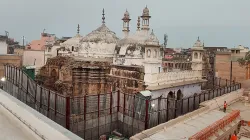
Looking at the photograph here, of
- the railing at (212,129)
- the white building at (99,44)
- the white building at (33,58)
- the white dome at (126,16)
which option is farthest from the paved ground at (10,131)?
the white building at (33,58)

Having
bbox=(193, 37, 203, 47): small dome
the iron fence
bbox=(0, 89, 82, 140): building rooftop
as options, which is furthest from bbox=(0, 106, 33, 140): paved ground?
bbox=(193, 37, 203, 47): small dome

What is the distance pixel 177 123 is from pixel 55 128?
595cm

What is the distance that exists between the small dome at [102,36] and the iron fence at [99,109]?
9.30 metres

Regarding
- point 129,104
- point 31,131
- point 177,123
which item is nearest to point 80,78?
point 129,104

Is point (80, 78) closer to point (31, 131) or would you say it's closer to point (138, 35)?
point (138, 35)

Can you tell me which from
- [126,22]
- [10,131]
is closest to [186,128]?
[10,131]

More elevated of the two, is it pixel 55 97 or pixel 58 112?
pixel 55 97

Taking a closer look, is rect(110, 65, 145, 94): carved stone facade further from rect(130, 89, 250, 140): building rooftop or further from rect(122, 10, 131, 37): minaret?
rect(122, 10, 131, 37): minaret

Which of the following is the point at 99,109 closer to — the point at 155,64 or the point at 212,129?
the point at 212,129

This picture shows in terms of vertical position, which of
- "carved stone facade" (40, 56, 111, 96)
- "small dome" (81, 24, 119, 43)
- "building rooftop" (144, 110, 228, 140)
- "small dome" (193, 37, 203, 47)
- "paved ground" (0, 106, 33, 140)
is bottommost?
"building rooftop" (144, 110, 228, 140)

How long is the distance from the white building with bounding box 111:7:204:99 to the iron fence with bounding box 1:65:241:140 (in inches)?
91.8

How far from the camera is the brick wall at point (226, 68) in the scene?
25000mm

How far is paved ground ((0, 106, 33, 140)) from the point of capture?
6.04 meters

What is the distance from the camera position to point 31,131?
20.1 ft
